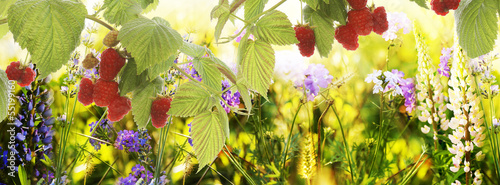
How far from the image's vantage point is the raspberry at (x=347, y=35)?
1.11 feet

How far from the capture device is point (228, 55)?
1609 millimetres

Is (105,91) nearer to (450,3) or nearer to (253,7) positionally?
(253,7)

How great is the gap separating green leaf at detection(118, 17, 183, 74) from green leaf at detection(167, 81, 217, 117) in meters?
0.04

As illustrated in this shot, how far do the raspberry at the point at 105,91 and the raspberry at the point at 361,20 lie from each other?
0.20 m

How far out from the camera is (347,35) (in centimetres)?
34

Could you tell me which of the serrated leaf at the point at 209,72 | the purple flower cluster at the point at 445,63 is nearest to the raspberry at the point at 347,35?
the serrated leaf at the point at 209,72

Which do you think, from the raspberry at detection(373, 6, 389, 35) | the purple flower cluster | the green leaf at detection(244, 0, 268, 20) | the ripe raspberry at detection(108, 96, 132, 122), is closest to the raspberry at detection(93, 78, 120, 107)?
the ripe raspberry at detection(108, 96, 132, 122)

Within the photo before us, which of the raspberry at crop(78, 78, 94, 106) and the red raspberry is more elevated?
the red raspberry

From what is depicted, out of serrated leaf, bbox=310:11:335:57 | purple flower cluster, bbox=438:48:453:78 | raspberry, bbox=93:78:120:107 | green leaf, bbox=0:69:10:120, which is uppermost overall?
purple flower cluster, bbox=438:48:453:78

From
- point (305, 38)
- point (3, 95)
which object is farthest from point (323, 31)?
point (3, 95)

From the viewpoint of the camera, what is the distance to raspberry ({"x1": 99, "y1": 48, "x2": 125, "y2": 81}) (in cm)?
29

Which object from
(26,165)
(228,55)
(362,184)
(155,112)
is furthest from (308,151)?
(26,165)

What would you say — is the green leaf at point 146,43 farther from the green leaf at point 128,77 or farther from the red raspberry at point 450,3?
the red raspberry at point 450,3

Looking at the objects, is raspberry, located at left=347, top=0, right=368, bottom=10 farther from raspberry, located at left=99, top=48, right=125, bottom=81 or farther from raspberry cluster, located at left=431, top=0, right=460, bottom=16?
raspberry, located at left=99, top=48, right=125, bottom=81
